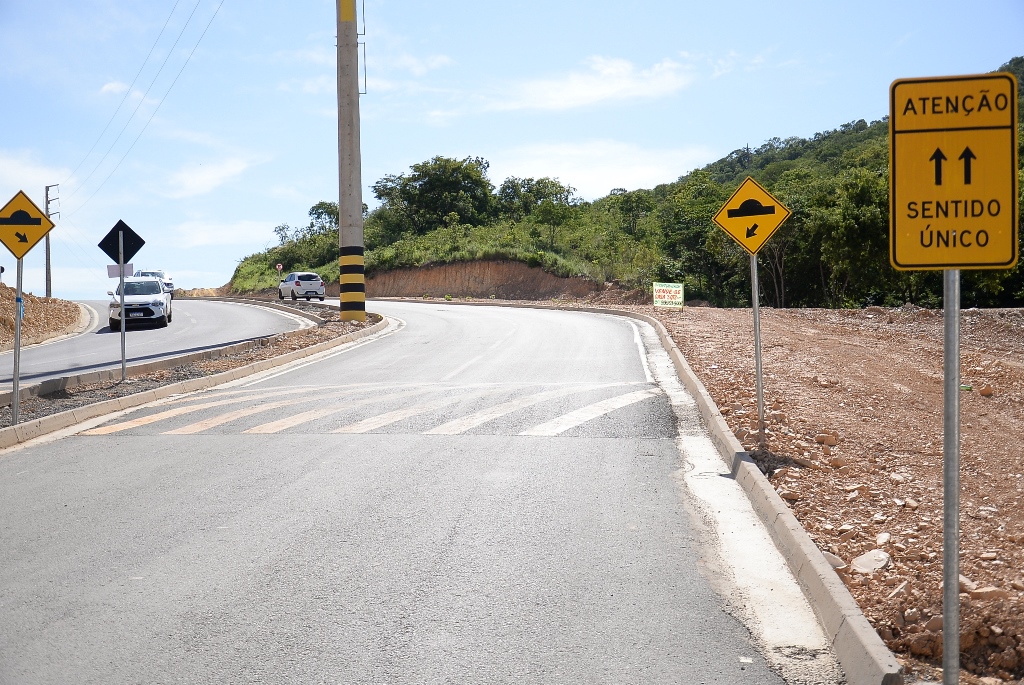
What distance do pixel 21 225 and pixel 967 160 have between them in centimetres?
1209

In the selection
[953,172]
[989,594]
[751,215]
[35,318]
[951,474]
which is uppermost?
[751,215]

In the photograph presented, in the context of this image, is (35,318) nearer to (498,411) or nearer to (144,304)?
(144,304)

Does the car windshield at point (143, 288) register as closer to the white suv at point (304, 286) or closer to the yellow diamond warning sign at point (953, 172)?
the white suv at point (304, 286)

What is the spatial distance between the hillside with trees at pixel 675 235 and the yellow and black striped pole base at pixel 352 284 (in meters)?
23.5

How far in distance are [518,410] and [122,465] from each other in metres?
5.28

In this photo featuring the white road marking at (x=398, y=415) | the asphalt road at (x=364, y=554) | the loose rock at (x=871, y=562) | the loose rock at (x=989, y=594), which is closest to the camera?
the asphalt road at (x=364, y=554)

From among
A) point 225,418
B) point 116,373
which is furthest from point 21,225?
point 116,373

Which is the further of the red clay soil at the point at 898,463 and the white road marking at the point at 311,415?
the white road marking at the point at 311,415

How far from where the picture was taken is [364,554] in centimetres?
609

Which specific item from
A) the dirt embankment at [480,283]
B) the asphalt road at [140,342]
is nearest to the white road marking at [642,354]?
the asphalt road at [140,342]

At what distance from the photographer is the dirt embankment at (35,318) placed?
98.9 ft

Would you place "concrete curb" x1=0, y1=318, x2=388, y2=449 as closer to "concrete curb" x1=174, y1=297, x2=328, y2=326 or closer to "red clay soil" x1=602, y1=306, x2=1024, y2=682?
"red clay soil" x1=602, y1=306, x2=1024, y2=682

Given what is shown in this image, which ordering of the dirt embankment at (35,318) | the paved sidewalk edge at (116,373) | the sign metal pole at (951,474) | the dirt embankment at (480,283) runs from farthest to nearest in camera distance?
the dirt embankment at (480,283) → the dirt embankment at (35,318) → the paved sidewalk edge at (116,373) → the sign metal pole at (951,474)

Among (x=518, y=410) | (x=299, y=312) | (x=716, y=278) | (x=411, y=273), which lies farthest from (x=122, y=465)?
(x=411, y=273)
